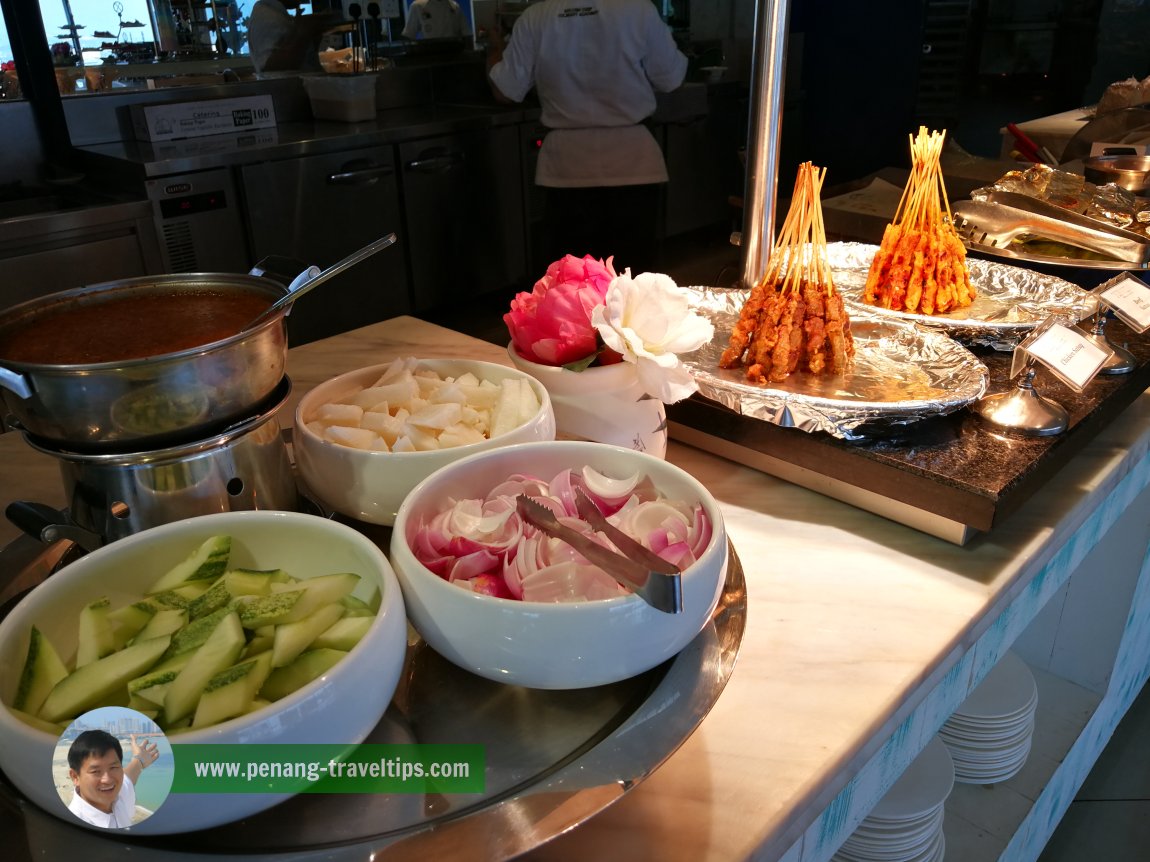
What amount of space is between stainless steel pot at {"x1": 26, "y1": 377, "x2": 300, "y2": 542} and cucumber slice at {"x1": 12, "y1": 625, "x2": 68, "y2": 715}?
0.45ft

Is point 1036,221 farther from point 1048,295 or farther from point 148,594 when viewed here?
point 148,594

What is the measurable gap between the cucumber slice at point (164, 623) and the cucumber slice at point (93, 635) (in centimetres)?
2

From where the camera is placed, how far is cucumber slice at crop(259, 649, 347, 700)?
0.47 meters

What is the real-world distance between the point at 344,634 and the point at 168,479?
0.70 ft

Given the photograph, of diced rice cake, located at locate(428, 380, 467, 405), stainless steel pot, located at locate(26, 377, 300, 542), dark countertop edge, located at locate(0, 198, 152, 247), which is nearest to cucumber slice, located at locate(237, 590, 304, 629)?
stainless steel pot, located at locate(26, 377, 300, 542)

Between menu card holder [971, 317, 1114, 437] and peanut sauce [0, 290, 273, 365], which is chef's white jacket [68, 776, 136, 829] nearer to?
peanut sauce [0, 290, 273, 365]

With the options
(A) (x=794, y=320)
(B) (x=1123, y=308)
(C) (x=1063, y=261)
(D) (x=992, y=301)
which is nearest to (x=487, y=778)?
(A) (x=794, y=320)

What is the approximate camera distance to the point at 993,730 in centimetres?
128

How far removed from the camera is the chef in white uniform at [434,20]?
3.78 meters

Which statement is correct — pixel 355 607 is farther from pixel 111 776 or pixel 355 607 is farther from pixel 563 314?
pixel 563 314

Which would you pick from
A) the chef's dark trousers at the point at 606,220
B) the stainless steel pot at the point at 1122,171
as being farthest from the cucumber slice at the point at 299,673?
the chef's dark trousers at the point at 606,220

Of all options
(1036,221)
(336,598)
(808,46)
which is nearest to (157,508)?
(336,598)

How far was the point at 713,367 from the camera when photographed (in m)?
0.99

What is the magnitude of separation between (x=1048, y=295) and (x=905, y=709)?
82 cm
